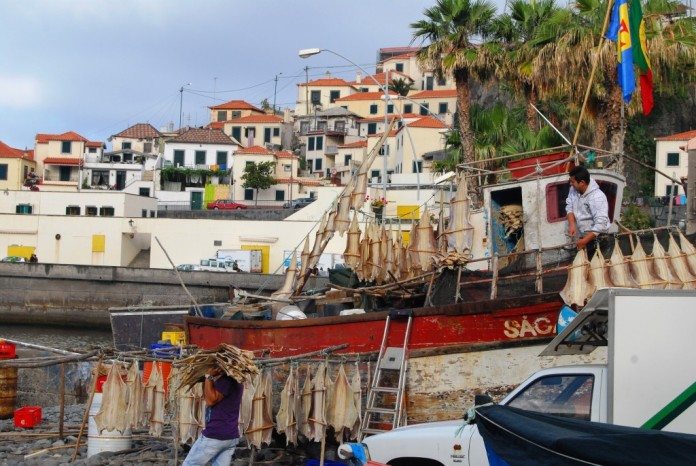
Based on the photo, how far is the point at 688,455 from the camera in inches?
233

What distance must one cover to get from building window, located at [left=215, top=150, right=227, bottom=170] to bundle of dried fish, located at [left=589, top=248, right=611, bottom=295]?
76182 millimetres

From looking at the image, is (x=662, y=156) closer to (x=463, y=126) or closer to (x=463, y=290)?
(x=463, y=126)

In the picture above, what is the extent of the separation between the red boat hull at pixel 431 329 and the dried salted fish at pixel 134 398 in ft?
8.32

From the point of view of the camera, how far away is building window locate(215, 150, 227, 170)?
88312mm

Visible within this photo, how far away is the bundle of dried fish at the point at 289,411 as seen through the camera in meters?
13.0

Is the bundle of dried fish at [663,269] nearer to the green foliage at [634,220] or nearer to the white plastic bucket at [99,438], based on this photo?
the white plastic bucket at [99,438]

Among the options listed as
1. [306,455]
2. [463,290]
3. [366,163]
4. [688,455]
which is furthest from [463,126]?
[688,455]

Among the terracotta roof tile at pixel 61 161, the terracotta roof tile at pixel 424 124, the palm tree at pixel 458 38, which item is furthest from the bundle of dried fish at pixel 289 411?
the terracotta roof tile at pixel 61 161

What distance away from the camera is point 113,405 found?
43.9 feet

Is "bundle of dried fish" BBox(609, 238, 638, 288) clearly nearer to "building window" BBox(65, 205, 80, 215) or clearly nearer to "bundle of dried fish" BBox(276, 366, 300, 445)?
"bundle of dried fish" BBox(276, 366, 300, 445)

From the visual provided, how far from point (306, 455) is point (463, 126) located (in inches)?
729

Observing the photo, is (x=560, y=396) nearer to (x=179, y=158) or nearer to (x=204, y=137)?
(x=179, y=158)

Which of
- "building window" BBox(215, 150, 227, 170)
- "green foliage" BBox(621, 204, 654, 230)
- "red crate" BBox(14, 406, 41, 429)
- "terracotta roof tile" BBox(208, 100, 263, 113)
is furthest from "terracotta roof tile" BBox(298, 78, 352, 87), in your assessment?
"red crate" BBox(14, 406, 41, 429)

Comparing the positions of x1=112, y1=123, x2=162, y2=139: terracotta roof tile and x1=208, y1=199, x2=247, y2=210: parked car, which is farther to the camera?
x1=112, y1=123, x2=162, y2=139: terracotta roof tile
